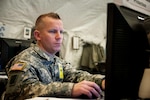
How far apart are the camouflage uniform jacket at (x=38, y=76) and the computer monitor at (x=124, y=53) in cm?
24

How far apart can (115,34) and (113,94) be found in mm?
155

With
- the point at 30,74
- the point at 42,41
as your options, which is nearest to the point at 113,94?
the point at 30,74

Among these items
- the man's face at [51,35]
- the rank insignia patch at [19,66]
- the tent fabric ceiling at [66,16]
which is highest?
the tent fabric ceiling at [66,16]

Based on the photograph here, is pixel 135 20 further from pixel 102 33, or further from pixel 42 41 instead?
pixel 102 33

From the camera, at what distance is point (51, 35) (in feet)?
4.37

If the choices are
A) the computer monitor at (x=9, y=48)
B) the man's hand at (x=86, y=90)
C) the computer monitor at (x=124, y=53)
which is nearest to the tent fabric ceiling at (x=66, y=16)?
the computer monitor at (x=9, y=48)

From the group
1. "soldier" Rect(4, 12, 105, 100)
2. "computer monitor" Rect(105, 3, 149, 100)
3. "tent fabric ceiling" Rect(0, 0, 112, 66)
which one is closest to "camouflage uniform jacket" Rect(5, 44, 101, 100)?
"soldier" Rect(4, 12, 105, 100)

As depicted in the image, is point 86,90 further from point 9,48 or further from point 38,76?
point 9,48

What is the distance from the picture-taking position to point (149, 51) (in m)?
0.71

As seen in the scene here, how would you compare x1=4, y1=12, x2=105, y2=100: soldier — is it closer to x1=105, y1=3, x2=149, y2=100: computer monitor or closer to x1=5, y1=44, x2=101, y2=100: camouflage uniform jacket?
x1=5, y1=44, x2=101, y2=100: camouflage uniform jacket

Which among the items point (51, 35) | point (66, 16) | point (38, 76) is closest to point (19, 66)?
point (38, 76)

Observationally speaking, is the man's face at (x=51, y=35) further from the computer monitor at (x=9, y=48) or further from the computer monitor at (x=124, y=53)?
the computer monitor at (x=9, y=48)

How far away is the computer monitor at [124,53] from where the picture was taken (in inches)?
24.8

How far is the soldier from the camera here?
853 millimetres
